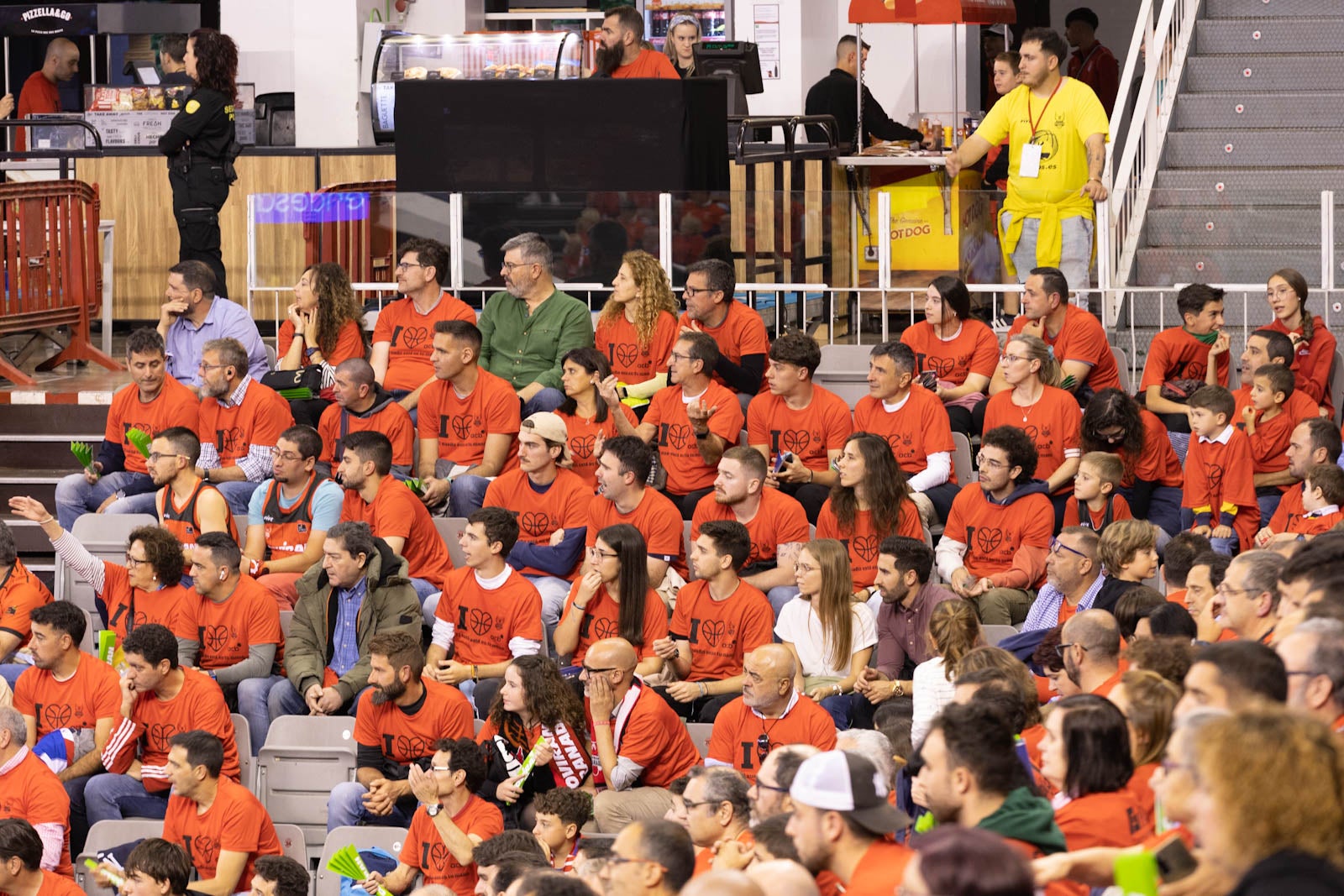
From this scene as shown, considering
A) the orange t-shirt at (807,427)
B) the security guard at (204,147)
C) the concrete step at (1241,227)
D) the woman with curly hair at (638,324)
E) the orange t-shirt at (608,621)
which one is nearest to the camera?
the orange t-shirt at (608,621)

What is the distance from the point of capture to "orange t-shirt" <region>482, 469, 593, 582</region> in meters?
7.90

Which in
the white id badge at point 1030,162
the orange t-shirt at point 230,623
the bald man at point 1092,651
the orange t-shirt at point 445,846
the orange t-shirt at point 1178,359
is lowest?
the orange t-shirt at point 445,846

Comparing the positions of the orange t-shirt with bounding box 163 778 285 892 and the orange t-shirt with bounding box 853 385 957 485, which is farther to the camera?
the orange t-shirt with bounding box 853 385 957 485

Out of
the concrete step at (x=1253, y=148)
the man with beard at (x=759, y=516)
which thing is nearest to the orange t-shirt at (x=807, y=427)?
the man with beard at (x=759, y=516)

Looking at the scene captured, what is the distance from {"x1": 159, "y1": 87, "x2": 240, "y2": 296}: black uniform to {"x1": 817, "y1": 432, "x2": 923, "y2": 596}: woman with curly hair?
14.2ft

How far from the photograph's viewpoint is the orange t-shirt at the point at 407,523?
7.84 meters

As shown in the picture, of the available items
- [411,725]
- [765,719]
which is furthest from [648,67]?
[765,719]

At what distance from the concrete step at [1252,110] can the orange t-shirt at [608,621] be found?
5.94 m

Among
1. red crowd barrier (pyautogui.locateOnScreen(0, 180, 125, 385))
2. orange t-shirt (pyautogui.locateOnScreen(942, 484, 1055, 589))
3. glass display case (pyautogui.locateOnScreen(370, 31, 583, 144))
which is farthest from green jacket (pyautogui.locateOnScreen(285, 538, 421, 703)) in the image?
glass display case (pyautogui.locateOnScreen(370, 31, 583, 144))

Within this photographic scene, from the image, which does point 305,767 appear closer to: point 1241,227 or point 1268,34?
point 1241,227

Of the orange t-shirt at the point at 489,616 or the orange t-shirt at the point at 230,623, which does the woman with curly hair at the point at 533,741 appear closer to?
the orange t-shirt at the point at 489,616

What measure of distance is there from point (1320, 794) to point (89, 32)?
13106mm

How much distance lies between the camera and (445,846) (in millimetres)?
6195

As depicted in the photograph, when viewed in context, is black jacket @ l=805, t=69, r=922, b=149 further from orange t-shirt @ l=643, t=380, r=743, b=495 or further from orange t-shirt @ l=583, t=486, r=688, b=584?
orange t-shirt @ l=583, t=486, r=688, b=584
